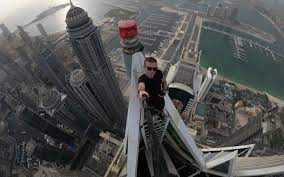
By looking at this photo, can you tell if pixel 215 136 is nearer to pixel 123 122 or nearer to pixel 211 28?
pixel 123 122

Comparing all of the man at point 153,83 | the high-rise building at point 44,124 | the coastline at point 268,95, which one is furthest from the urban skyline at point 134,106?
the coastline at point 268,95

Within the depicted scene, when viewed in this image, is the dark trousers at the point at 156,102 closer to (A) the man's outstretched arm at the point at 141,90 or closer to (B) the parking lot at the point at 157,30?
(A) the man's outstretched arm at the point at 141,90

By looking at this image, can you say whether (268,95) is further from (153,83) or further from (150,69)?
(150,69)

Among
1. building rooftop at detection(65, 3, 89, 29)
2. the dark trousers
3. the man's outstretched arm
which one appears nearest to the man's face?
the man's outstretched arm

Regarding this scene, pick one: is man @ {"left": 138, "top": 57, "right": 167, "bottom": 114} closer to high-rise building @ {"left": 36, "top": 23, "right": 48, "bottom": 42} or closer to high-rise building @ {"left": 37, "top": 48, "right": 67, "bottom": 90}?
high-rise building @ {"left": 37, "top": 48, "right": 67, "bottom": 90}

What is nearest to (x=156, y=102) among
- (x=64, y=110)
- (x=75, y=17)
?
(x=75, y=17)

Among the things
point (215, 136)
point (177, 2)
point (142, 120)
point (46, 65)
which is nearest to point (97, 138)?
point (46, 65)
